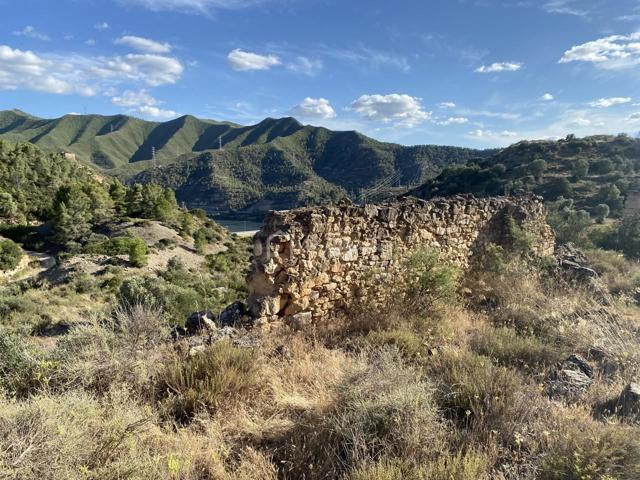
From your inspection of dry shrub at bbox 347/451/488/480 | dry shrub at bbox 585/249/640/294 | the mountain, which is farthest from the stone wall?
the mountain

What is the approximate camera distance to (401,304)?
5750 mm

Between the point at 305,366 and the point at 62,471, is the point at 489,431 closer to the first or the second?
the point at 305,366

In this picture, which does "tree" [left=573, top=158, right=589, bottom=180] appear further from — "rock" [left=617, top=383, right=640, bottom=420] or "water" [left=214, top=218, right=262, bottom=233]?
"water" [left=214, top=218, right=262, bottom=233]

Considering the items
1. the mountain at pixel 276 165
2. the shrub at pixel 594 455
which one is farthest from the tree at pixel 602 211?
the mountain at pixel 276 165

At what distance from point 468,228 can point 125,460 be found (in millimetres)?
7556

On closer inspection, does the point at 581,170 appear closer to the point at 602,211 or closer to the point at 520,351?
the point at 602,211

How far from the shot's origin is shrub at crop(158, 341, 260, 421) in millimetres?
3033

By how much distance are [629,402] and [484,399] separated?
1226 millimetres

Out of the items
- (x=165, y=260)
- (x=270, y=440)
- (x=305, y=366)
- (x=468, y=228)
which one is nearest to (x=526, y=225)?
(x=468, y=228)

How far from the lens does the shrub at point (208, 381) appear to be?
3.03 meters

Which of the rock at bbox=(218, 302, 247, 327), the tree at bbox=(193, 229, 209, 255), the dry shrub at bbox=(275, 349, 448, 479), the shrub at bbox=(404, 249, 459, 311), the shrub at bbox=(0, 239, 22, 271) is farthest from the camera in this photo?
the tree at bbox=(193, 229, 209, 255)

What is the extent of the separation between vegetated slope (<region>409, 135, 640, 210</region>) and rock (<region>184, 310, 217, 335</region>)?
27186 mm

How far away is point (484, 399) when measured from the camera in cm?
289

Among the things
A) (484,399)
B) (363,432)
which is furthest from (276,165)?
(363,432)
